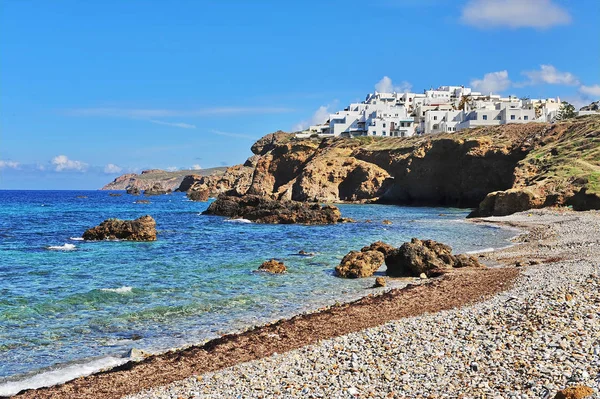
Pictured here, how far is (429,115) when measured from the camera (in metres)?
123

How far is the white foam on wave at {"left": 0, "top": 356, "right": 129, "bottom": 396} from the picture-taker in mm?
10594

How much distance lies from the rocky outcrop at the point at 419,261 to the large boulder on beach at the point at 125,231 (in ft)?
72.3

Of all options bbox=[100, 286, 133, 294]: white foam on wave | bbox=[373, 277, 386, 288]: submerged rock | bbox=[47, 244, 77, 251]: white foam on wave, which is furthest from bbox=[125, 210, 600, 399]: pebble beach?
bbox=[47, 244, 77, 251]: white foam on wave

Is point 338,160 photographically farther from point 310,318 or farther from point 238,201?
point 310,318

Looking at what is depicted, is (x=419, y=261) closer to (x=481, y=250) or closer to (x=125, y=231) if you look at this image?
(x=481, y=250)

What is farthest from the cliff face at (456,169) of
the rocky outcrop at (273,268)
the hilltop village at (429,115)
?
the rocky outcrop at (273,268)

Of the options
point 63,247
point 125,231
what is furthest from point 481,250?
point 63,247

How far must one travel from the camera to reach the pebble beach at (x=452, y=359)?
8.20 m

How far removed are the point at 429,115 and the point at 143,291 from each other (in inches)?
4414

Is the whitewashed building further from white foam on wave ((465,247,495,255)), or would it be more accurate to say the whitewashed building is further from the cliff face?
white foam on wave ((465,247,495,255))

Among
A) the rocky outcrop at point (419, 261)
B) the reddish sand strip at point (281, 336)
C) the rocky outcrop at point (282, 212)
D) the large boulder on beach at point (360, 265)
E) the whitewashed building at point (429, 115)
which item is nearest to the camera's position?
the reddish sand strip at point (281, 336)

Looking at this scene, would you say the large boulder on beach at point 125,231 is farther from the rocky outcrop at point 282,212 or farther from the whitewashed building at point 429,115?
the whitewashed building at point 429,115

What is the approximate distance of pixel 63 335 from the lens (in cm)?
1408

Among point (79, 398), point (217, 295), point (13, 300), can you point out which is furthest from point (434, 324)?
point (13, 300)
